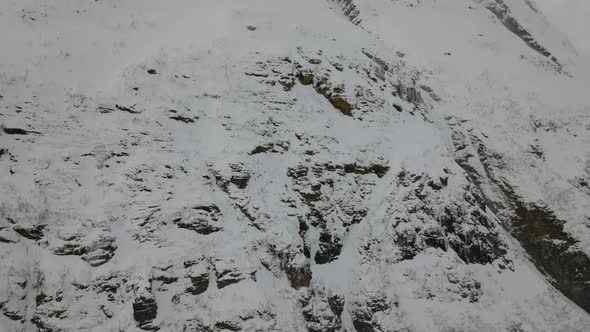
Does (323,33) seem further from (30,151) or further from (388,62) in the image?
(30,151)

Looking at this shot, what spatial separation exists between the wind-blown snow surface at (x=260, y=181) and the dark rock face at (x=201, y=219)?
0.07 meters

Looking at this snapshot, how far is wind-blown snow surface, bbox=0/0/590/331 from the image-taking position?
12000mm

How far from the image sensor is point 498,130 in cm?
2250

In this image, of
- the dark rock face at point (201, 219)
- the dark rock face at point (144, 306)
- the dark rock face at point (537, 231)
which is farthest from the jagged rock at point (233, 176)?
the dark rock face at point (537, 231)

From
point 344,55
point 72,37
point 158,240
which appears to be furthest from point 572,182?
point 72,37

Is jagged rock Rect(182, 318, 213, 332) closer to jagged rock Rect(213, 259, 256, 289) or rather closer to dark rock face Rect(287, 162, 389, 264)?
jagged rock Rect(213, 259, 256, 289)

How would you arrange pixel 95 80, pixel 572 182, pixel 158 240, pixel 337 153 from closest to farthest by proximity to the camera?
pixel 158 240 → pixel 95 80 → pixel 337 153 → pixel 572 182

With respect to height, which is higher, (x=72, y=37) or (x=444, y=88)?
(x=444, y=88)

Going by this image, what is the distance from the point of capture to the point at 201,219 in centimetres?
1371

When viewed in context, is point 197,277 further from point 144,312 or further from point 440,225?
point 440,225

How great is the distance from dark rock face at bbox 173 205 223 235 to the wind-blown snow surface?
0.07m

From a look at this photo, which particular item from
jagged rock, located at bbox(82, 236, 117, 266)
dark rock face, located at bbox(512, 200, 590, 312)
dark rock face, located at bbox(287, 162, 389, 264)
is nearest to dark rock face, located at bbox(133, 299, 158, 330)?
jagged rock, located at bbox(82, 236, 117, 266)

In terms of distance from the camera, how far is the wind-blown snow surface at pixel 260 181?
12.0 metres

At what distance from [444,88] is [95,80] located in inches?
830
